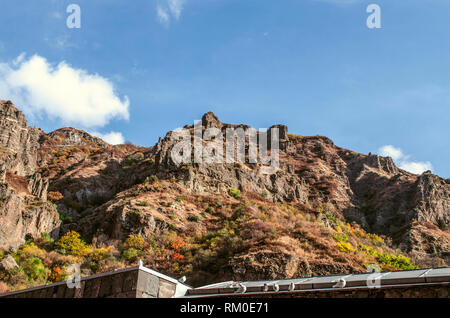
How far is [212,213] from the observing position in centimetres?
5075

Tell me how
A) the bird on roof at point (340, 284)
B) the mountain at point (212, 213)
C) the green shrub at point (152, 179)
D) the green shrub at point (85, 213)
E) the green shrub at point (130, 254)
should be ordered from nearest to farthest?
the bird on roof at point (340, 284) → the mountain at point (212, 213) → the green shrub at point (130, 254) → the green shrub at point (85, 213) → the green shrub at point (152, 179)

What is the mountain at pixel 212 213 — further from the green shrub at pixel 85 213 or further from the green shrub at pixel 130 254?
the green shrub at pixel 85 213

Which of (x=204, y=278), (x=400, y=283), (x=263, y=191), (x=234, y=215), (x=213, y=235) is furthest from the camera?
(x=263, y=191)

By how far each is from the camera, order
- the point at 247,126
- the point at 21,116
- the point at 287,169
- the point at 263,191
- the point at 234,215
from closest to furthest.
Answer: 1. the point at 234,215
2. the point at 263,191
3. the point at 21,116
4. the point at 287,169
5. the point at 247,126

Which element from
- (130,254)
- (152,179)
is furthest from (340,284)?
(152,179)

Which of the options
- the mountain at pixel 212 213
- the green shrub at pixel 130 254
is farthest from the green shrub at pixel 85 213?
the green shrub at pixel 130 254

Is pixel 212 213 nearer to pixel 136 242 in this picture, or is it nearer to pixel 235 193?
pixel 235 193

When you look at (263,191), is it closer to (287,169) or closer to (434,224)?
(287,169)

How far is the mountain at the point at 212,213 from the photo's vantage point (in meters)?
37.5

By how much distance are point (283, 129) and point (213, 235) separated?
196 ft

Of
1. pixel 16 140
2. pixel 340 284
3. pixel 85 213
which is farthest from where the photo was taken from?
pixel 16 140

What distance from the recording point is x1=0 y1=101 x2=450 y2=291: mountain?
123 ft

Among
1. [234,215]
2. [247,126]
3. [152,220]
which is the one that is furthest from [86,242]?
[247,126]
